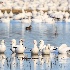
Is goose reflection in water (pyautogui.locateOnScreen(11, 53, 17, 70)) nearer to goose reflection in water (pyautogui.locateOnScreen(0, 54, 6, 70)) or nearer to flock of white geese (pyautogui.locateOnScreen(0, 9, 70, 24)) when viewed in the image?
goose reflection in water (pyautogui.locateOnScreen(0, 54, 6, 70))

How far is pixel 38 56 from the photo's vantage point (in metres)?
21.1

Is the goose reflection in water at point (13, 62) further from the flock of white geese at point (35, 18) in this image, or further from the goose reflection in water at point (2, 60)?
the flock of white geese at point (35, 18)

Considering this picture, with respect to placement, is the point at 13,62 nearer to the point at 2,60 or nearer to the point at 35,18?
the point at 2,60

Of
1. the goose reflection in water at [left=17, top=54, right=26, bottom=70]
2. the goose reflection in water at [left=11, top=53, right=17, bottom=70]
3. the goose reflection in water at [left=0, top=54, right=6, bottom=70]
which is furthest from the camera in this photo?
the goose reflection in water at [left=17, top=54, right=26, bottom=70]

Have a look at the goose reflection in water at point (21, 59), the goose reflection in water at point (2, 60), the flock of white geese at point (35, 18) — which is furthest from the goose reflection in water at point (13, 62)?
the flock of white geese at point (35, 18)

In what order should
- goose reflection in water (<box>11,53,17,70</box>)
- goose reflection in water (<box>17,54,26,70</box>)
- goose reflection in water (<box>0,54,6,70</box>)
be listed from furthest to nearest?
goose reflection in water (<box>17,54,26,70</box>)
goose reflection in water (<box>0,54,6,70</box>)
goose reflection in water (<box>11,53,17,70</box>)

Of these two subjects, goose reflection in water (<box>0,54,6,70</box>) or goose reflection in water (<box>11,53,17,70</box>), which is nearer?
goose reflection in water (<box>11,53,17,70</box>)

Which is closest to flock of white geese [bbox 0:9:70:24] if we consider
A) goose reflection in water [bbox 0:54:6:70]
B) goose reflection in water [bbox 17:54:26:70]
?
goose reflection in water [bbox 17:54:26:70]

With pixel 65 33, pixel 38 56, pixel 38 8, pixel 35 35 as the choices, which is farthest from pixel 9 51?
pixel 38 8

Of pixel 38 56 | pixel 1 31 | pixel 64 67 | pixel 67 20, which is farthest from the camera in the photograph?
pixel 67 20

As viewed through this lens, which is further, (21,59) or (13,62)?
(21,59)

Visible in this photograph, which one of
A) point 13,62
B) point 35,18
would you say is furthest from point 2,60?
point 35,18

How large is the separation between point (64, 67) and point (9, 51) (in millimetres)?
4506

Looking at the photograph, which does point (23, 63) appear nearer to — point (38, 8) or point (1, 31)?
point (1, 31)
